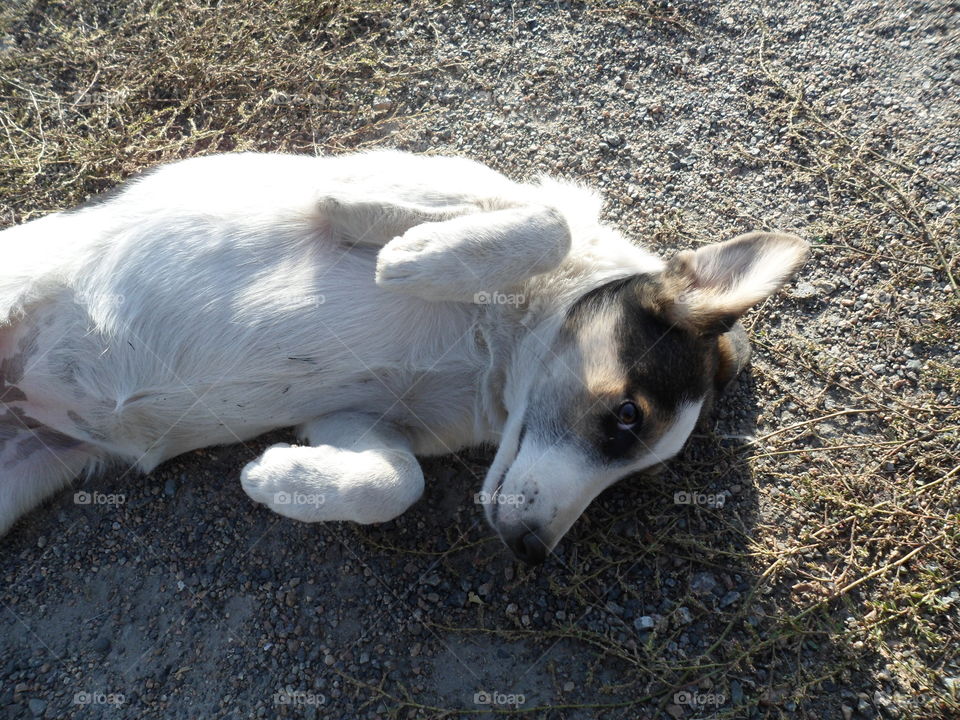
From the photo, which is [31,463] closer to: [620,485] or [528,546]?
[528,546]

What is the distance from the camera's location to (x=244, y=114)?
16.3ft

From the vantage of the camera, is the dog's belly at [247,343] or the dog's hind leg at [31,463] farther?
the dog's hind leg at [31,463]

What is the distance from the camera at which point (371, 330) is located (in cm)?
354

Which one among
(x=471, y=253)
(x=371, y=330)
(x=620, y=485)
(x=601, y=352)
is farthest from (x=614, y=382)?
(x=371, y=330)

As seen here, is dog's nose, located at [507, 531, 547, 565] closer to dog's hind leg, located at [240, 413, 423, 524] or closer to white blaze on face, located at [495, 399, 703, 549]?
white blaze on face, located at [495, 399, 703, 549]

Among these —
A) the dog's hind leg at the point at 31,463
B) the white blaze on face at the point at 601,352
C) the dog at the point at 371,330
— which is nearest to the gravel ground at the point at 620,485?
the dog's hind leg at the point at 31,463

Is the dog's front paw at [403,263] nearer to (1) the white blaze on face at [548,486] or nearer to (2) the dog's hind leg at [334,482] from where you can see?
(2) the dog's hind leg at [334,482]

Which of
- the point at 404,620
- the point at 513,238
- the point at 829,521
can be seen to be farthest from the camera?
the point at 829,521

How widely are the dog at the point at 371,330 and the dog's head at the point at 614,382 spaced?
0.01 metres

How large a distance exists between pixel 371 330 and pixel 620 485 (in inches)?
68.2

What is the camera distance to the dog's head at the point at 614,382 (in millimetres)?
3225

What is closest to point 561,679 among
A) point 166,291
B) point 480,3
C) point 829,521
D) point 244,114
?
point 829,521

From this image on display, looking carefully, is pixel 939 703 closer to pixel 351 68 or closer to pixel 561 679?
pixel 561 679

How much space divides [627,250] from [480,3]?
2.66 m
